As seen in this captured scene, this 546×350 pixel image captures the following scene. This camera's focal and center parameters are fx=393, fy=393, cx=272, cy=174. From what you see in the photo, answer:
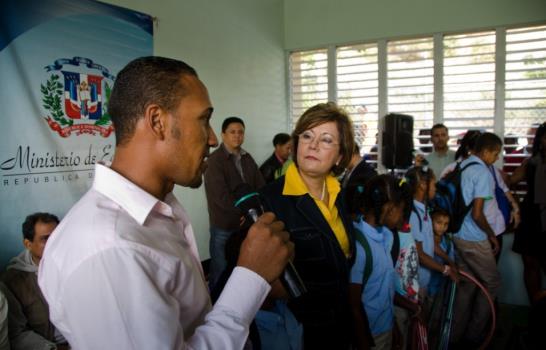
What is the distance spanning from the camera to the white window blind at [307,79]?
18.2 ft

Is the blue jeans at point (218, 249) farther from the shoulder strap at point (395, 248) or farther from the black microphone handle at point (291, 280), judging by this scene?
the black microphone handle at point (291, 280)

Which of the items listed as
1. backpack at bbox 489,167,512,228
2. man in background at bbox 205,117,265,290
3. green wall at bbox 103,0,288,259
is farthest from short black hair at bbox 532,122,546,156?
green wall at bbox 103,0,288,259

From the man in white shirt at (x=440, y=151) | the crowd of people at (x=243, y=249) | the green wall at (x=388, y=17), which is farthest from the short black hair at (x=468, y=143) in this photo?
the green wall at (x=388, y=17)

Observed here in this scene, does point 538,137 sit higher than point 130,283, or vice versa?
point 538,137

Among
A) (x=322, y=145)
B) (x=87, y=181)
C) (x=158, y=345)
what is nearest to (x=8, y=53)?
(x=87, y=181)

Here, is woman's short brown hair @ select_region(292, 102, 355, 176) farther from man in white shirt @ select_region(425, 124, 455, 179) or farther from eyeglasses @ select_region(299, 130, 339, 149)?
man in white shirt @ select_region(425, 124, 455, 179)

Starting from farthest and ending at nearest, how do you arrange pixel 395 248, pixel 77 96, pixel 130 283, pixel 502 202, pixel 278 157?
pixel 278 157, pixel 502 202, pixel 77 96, pixel 395 248, pixel 130 283

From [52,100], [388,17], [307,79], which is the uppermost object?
[388,17]

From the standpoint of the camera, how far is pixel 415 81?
4.98 meters

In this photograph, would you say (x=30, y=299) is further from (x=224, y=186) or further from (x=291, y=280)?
(x=224, y=186)

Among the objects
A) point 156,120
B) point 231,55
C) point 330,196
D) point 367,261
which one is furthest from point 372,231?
point 231,55

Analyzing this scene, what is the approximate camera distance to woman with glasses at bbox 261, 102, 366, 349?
1.49 m

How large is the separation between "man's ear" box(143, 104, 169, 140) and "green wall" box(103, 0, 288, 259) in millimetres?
2880

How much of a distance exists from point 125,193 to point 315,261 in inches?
35.7
